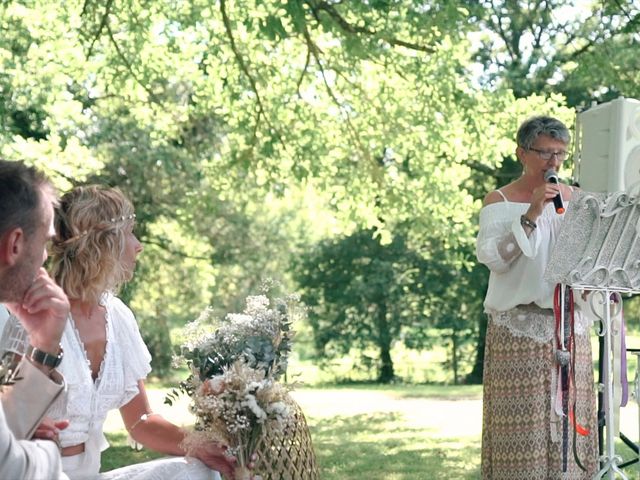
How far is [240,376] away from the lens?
3.17 meters

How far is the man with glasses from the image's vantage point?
228cm

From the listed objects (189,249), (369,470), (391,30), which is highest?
(391,30)

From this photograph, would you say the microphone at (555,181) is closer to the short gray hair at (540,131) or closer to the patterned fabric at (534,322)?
the short gray hair at (540,131)

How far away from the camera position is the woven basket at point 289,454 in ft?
10.8

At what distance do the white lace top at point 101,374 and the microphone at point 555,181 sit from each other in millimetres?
2082

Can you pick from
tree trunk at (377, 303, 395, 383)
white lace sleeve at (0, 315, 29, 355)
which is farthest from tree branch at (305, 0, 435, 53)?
tree trunk at (377, 303, 395, 383)

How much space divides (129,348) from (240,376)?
499 mm

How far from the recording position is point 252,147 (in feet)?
39.5

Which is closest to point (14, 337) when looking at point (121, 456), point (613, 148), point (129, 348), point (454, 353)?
point (129, 348)

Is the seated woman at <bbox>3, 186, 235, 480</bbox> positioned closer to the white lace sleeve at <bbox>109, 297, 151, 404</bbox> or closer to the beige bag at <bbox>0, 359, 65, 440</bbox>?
the white lace sleeve at <bbox>109, 297, 151, 404</bbox>

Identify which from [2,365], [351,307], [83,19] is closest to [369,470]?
[83,19]

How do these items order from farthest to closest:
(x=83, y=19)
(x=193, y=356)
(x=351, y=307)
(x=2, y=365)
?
(x=351, y=307)
(x=83, y=19)
(x=193, y=356)
(x=2, y=365)

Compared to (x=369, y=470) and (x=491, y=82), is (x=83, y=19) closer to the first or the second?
(x=369, y=470)

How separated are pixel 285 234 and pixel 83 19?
1430cm
